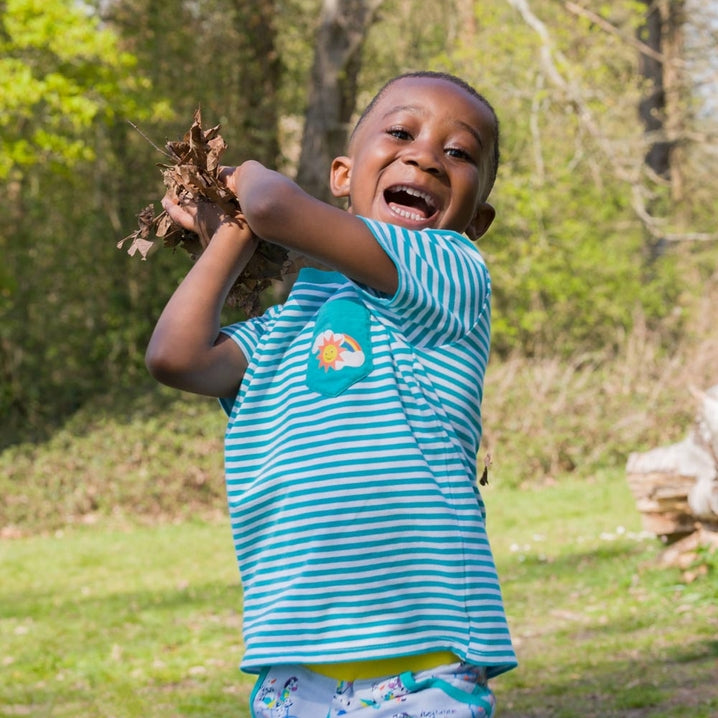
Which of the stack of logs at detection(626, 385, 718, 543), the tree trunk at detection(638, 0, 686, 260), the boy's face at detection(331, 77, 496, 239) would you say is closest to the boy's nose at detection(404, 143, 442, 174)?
the boy's face at detection(331, 77, 496, 239)

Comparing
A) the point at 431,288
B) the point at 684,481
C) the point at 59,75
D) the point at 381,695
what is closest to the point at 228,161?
the point at 59,75

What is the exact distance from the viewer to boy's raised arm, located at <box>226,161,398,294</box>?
1.80 m

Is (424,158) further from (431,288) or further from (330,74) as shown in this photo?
(330,74)

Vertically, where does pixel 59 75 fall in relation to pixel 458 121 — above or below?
above

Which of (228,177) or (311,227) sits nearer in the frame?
(311,227)

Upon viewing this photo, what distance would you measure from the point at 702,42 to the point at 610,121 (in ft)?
13.4

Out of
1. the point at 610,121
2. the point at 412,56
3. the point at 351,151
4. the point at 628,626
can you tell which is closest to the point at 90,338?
the point at 412,56

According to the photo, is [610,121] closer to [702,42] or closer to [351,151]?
[702,42]

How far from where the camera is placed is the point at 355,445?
1.85 metres

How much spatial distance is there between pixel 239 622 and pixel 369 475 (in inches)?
229

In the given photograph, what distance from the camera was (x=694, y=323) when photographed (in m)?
16.1

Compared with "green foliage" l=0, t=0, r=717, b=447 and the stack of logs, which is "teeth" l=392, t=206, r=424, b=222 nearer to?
the stack of logs

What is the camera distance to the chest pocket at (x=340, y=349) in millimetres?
1879

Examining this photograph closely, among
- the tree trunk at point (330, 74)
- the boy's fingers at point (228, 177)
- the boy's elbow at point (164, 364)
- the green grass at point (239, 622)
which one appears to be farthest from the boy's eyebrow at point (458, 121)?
the tree trunk at point (330, 74)
